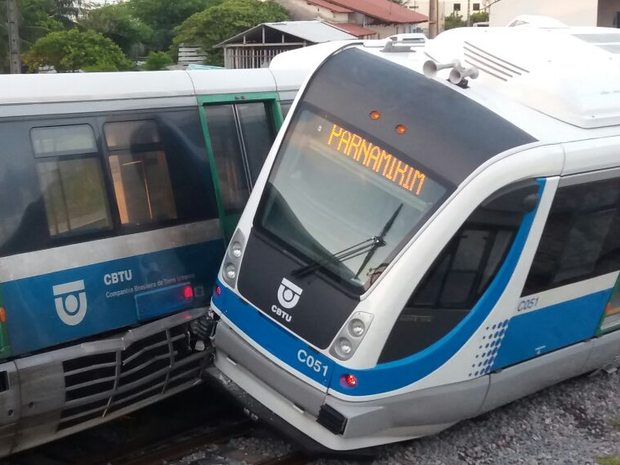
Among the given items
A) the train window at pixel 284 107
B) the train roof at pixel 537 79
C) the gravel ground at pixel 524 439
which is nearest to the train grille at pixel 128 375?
the gravel ground at pixel 524 439

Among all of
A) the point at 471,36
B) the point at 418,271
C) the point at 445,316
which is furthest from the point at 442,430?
the point at 471,36

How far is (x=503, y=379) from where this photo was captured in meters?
6.44

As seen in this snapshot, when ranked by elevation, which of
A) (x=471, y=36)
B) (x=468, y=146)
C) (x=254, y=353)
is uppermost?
(x=471, y=36)

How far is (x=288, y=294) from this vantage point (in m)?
6.07

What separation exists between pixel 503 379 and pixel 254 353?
1.87 meters

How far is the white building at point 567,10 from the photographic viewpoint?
27.3 meters

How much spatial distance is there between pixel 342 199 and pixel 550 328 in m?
1.97

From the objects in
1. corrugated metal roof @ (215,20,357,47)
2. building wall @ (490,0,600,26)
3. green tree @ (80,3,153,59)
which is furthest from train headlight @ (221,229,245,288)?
green tree @ (80,3,153,59)

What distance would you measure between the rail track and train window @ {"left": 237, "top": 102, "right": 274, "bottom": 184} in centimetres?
205

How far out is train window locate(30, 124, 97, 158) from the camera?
603 cm

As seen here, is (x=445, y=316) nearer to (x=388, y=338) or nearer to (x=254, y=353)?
(x=388, y=338)

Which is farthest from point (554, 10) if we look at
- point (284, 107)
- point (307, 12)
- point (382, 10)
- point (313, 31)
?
point (284, 107)

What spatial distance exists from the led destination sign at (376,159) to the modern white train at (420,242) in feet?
0.03

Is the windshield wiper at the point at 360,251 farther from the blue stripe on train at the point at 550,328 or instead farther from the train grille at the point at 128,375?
the train grille at the point at 128,375
